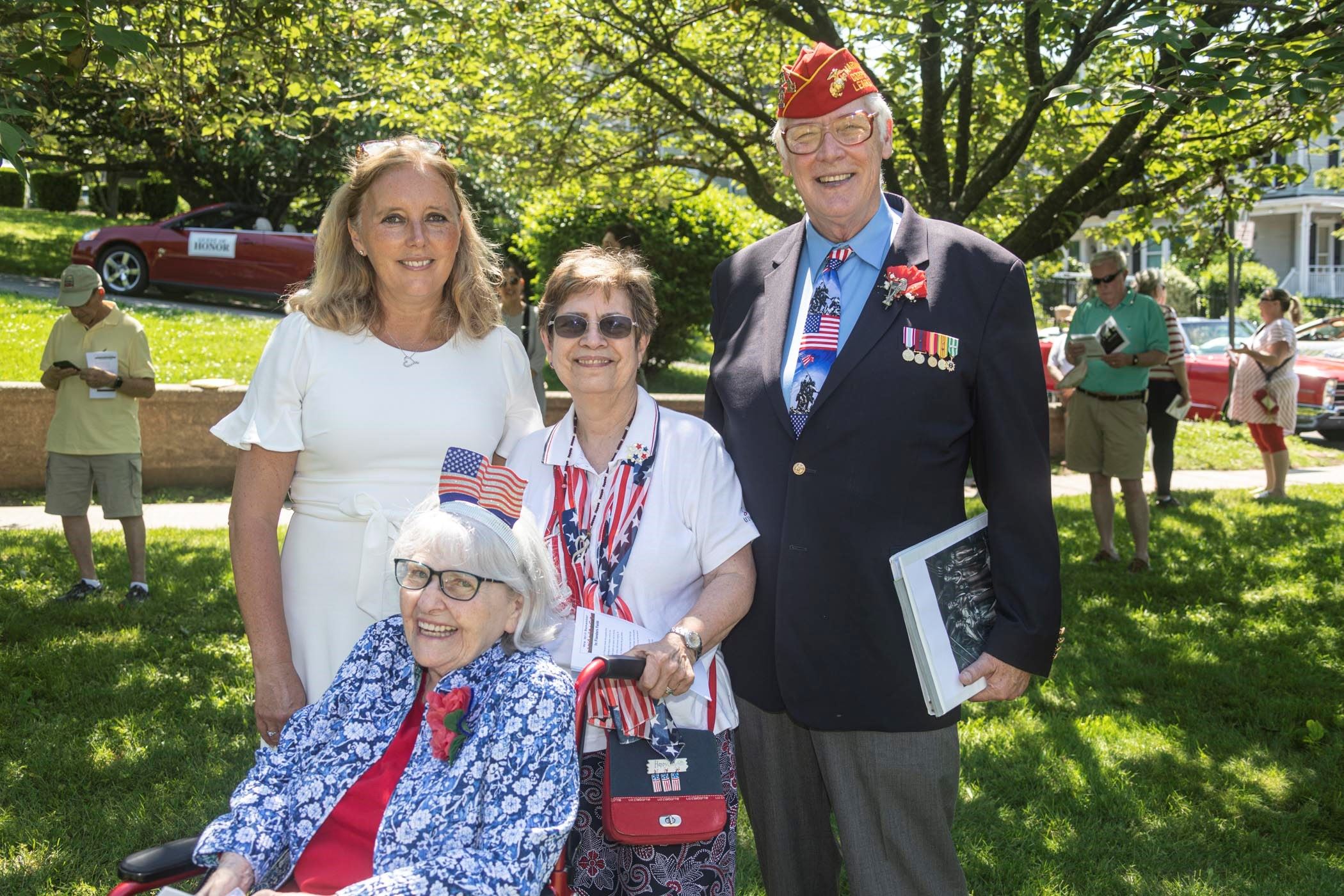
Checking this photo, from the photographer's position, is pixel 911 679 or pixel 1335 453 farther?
pixel 1335 453

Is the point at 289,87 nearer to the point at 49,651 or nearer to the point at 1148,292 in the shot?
the point at 49,651

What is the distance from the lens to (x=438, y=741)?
2.24m

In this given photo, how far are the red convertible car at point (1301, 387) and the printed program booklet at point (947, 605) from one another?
12382 mm

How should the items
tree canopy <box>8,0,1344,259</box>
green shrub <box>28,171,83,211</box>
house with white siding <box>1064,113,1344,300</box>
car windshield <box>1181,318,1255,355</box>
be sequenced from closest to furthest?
tree canopy <box>8,0,1344,259</box>
car windshield <box>1181,318,1255,355</box>
green shrub <box>28,171,83,211</box>
house with white siding <box>1064,113,1344,300</box>

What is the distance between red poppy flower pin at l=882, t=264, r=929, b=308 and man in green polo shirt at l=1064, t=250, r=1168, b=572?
221 inches

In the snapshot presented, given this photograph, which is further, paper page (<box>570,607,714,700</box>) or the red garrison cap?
the red garrison cap

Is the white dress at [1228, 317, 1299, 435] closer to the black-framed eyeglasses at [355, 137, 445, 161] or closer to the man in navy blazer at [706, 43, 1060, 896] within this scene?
the man in navy blazer at [706, 43, 1060, 896]

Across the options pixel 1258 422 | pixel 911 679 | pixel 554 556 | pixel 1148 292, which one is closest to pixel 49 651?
pixel 554 556

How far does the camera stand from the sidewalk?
8.10 metres

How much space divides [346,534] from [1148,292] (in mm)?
7726

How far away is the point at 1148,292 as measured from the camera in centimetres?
888

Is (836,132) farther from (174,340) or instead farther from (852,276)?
(174,340)

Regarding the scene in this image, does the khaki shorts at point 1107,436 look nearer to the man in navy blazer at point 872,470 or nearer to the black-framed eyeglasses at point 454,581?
the man in navy blazer at point 872,470

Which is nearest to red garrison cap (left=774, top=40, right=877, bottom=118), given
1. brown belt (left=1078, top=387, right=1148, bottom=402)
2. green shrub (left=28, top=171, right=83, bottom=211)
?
brown belt (left=1078, top=387, right=1148, bottom=402)
